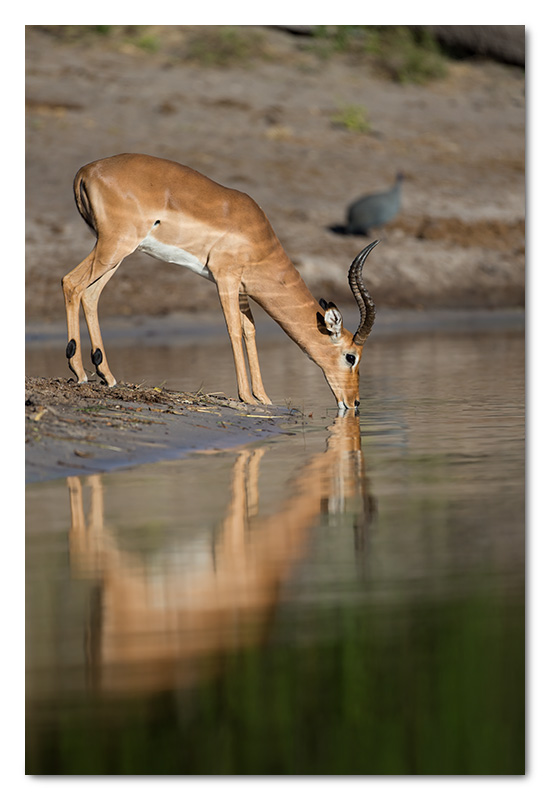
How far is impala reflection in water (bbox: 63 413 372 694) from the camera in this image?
3.84 m

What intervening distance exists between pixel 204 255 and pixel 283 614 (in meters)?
6.38

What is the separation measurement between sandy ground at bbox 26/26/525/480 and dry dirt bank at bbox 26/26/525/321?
0.04 meters

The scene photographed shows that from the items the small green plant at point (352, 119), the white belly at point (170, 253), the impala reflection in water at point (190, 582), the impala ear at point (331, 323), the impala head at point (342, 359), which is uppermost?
the small green plant at point (352, 119)

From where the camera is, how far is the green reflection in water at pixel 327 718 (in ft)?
10.4

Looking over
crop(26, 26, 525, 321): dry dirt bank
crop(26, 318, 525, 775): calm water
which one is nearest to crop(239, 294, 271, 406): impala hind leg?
crop(26, 318, 525, 775): calm water

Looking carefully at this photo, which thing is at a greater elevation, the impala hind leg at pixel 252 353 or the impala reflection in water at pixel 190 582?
the impala hind leg at pixel 252 353

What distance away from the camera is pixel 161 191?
33.4 feet

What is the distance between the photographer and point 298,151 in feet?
85.5

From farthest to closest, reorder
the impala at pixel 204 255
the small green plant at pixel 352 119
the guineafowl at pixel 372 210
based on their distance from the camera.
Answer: the small green plant at pixel 352 119, the guineafowl at pixel 372 210, the impala at pixel 204 255

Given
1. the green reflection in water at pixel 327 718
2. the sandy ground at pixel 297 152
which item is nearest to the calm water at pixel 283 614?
the green reflection in water at pixel 327 718

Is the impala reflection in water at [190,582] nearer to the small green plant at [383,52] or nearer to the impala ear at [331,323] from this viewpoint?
the impala ear at [331,323]

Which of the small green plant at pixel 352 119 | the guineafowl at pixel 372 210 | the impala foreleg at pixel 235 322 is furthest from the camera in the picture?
the small green plant at pixel 352 119

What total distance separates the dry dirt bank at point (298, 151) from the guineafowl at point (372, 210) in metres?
0.29

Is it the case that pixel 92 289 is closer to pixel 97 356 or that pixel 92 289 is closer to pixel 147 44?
pixel 97 356
